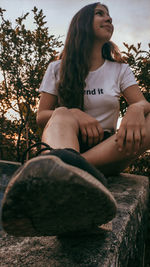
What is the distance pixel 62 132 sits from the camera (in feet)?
3.08

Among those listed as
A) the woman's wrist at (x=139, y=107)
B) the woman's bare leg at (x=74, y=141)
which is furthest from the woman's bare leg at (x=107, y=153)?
the woman's wrist at (x=139, y=107)

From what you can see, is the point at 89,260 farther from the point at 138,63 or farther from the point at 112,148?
the point at 138,63

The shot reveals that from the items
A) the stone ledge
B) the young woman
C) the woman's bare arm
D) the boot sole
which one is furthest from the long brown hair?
the boot sole

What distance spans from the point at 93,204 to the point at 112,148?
2.20ft

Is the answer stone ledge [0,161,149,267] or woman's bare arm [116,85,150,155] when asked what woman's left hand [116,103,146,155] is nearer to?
woman's bare arm [116,85,150,155]

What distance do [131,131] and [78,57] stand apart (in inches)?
33.9

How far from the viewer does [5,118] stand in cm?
321

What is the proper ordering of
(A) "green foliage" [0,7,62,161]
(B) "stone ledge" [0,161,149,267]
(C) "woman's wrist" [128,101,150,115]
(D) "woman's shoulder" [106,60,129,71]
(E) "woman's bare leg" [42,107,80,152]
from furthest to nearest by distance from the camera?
(A) "green foliage" [0,7,62,161]
(D) "woman's shoulder" [106,60,129,71]
(C) "woman's wrist" [128,101,150,115]
(E) "woman's bare leg" [42,107,80,152]
(B) "stone ledge" [0,161,149,267]

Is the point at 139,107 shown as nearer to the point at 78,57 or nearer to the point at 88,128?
the point at 88,128

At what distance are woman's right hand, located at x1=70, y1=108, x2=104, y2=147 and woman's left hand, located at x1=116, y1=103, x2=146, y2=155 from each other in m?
0.17

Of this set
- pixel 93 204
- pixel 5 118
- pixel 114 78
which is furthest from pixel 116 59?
pixel 5 118

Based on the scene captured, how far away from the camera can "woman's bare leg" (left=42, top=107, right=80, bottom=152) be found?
35.0 inches

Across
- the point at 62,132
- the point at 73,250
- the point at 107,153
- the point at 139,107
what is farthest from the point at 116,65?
the point at 73,250

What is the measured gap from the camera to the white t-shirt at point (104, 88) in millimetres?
1498
